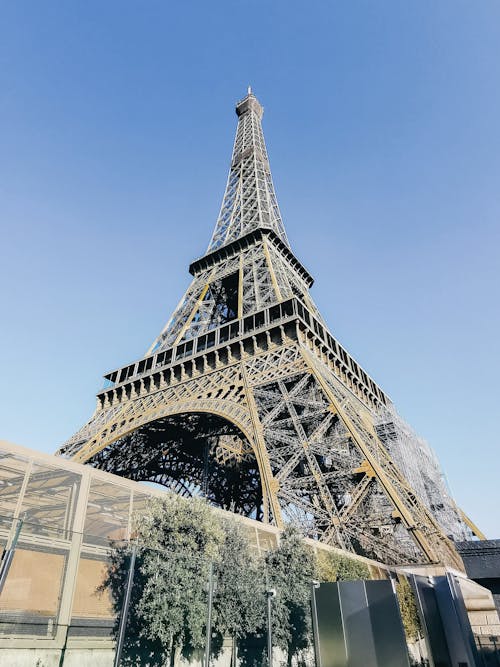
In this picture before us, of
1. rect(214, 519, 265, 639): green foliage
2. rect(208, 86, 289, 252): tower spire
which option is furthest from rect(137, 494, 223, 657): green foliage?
rect(208, 86, 289, 252): tower spire

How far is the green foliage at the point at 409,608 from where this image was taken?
14.5 m

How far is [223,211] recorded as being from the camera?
2023 inches

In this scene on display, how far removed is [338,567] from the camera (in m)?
14.1

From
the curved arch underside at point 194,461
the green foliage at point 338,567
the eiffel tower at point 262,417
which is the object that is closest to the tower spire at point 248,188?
the eiffel tower at point 262,417

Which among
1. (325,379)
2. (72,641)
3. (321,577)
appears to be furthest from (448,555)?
(72,641)

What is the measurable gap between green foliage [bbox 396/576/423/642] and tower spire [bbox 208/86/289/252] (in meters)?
31.7

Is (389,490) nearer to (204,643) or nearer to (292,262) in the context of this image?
(204,643)

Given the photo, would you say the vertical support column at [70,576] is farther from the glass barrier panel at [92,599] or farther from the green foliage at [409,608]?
the green foliage at [409,608]

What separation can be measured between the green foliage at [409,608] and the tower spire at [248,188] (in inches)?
1248

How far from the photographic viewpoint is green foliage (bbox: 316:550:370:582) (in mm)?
Answer: 13680

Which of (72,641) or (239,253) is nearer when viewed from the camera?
(72,641)

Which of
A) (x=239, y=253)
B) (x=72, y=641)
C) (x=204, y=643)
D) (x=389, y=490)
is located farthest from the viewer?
(x=239, y=253)

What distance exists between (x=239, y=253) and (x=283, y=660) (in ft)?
110

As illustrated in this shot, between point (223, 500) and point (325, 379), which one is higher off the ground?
point (325, 379)
